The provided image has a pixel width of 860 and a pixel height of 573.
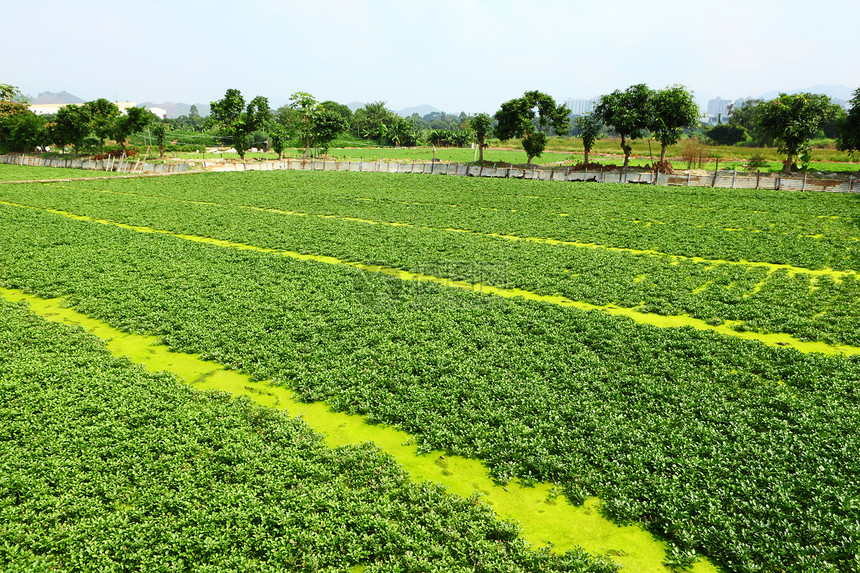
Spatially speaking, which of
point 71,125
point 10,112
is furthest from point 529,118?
point 10,112

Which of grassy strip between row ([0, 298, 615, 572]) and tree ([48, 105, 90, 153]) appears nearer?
grassy strip between row ([0, 298, 615, 572])

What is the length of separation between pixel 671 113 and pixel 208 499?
5528 centimetres

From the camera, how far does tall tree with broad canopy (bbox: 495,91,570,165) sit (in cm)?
5812

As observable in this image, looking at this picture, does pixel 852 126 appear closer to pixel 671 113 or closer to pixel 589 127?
pixel 671 113

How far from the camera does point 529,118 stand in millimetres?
59000

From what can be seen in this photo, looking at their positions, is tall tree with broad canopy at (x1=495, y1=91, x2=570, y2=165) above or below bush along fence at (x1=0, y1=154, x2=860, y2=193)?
above

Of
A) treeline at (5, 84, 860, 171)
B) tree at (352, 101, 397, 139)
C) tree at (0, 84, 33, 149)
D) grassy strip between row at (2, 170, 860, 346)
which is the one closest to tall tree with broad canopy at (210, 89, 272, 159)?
treeline at (5, 84, 860, 171)

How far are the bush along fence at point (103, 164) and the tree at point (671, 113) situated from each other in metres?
51.4

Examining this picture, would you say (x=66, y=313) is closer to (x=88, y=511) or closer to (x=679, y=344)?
(x=88, y=511)

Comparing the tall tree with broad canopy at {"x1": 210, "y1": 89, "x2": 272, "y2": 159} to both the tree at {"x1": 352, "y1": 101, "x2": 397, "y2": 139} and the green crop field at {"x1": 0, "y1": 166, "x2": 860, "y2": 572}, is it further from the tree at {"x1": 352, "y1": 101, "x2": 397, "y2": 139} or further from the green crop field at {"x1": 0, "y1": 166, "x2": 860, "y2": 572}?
the tree at {"x1": 352, "y1": 101, "x2": 397, "y2": 139}

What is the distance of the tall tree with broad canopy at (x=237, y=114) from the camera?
215 ft

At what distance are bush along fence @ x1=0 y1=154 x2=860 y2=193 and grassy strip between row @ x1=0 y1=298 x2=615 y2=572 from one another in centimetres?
3983

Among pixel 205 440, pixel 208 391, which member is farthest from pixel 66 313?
pixel 205 440

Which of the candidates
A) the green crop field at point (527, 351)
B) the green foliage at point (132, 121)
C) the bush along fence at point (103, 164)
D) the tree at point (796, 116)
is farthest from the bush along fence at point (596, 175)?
the green foliage at point (132, 121)
